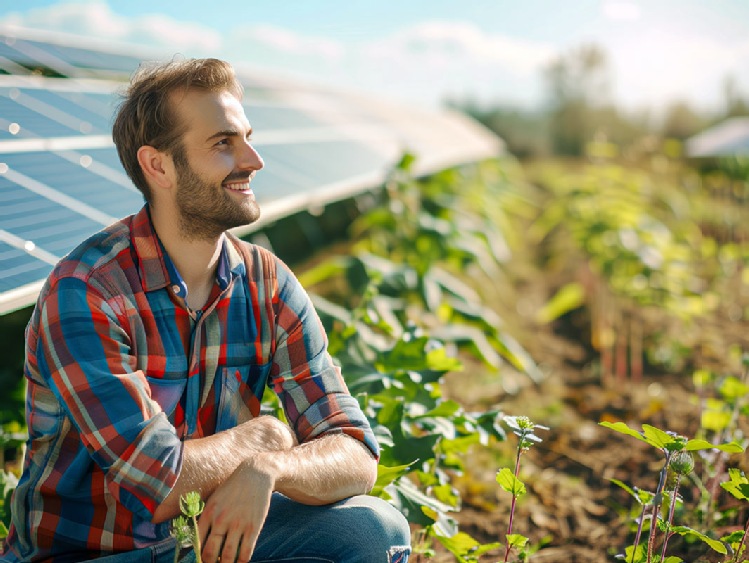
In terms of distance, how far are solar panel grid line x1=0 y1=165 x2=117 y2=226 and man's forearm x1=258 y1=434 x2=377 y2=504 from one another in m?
1.43

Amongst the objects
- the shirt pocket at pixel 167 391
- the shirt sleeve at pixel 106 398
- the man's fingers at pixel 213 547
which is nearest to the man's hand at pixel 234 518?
the man's fingers at pixel 213 547

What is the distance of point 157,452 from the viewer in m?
1.62

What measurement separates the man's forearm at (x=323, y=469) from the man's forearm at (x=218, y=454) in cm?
7

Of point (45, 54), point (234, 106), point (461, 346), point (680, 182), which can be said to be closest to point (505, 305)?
point (461, 346)

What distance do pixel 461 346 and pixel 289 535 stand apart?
5.10ft

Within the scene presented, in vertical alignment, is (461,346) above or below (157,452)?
below

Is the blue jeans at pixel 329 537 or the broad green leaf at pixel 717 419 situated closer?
the blue jeans at pixel 329 537

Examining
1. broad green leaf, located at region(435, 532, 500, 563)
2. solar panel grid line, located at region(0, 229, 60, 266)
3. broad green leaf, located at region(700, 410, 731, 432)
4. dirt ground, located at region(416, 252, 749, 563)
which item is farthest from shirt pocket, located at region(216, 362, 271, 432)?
broad green leaf, located at region(700, 410, 731, 432)

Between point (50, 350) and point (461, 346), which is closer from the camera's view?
point (50, 350)

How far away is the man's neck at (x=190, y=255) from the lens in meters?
1.93

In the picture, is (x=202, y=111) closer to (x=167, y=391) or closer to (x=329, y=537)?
(x=167, y=391)

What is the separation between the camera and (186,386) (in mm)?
A: 1887

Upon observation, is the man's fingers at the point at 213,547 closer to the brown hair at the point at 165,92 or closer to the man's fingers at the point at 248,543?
the man's fingers at the point at 248,543

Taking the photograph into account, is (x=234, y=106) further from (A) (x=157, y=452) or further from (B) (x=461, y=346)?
(B) (x=461, y=346)
